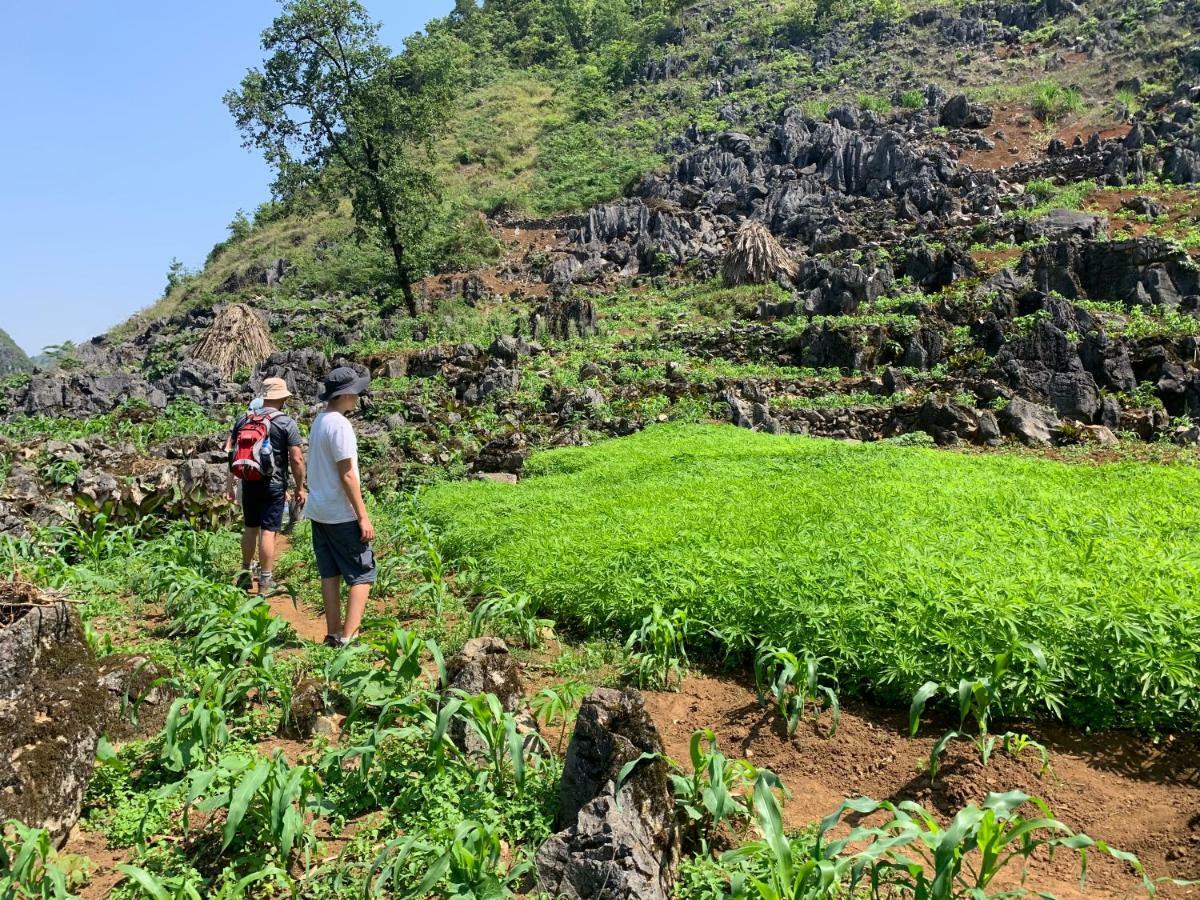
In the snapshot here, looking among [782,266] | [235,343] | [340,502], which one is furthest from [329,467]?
[782,266]

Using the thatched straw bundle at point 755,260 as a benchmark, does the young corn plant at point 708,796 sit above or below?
below

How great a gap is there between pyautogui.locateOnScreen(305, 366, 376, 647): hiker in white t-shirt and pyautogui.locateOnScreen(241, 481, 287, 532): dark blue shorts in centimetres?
136

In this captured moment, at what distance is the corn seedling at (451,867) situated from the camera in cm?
257

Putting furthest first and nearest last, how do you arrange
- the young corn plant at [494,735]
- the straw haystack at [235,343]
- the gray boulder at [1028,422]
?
the straw haystack at [235,343] < the gray boulder at [1028,422] < the young corn plant at [494,735]

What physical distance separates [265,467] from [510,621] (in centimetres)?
239

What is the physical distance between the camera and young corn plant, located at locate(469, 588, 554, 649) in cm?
498

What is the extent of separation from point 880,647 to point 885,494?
268cm

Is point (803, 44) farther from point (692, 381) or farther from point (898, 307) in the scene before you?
point (692, 381)

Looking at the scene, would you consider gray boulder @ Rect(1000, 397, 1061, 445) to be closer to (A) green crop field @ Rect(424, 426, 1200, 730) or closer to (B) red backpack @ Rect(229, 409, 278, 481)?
(A) green crop field @ Rect(424, 426, 1200, 730)

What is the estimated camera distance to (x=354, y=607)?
4.91 meters

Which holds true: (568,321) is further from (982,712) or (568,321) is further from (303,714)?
(982,712)

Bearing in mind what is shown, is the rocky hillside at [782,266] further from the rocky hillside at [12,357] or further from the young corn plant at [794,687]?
the young corn plant at [794,687]

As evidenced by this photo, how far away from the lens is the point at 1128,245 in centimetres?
1517

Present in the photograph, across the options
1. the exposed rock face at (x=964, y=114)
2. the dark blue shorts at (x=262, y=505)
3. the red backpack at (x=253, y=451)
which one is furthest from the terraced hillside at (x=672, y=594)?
the exposed rock face at (x=964, y=114)
